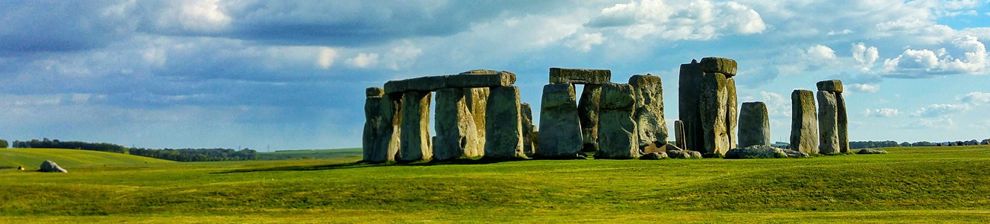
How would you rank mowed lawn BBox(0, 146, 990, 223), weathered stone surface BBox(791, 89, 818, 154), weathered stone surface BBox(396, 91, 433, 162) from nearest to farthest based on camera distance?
mowed lawn BBox(0, 146, 990, 223)
weathered stone surface BBox(396, 91, 433, 162)
weathered stone surface BBox(791, 89, 818, 154)

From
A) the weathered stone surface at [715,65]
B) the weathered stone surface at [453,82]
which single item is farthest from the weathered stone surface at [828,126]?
the weathered stone surface at [453,82]

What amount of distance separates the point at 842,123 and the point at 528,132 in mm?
14731

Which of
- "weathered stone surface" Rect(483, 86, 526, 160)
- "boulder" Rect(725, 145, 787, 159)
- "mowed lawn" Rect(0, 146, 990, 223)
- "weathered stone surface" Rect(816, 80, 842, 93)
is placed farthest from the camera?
"weathered stone surface" Rect(816, 80, 842, 93)

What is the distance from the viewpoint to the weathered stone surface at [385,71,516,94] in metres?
45.8

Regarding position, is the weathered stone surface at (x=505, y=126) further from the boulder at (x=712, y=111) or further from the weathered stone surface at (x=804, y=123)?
the weathered stone surface at (x=804, y=123)

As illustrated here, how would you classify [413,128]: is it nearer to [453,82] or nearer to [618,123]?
[453,82]

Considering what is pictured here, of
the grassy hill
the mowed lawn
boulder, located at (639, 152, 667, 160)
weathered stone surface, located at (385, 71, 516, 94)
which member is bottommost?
the mowed lawn

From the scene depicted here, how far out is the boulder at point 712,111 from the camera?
48625 millimetres

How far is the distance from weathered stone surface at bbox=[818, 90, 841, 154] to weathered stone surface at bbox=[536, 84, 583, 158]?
13.4 m

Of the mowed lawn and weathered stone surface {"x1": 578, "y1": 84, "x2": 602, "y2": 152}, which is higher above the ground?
weathered stone surface {"x1": 578, "y1": 84, "x2": 602, "y2": 152}

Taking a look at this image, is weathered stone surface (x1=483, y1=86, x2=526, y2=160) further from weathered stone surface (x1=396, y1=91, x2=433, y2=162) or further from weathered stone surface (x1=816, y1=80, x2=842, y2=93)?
weathered stone surface (x1=816, y1=80, x2=842, y2=93)

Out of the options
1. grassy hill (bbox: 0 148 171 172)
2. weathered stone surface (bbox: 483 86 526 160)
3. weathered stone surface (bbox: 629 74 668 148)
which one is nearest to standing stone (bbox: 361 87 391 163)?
weathered stone surface (bbox: 483 86 526 160)

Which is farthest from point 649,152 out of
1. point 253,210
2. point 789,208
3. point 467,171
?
Answer: point 253,210

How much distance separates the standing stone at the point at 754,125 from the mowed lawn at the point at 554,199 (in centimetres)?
1663
